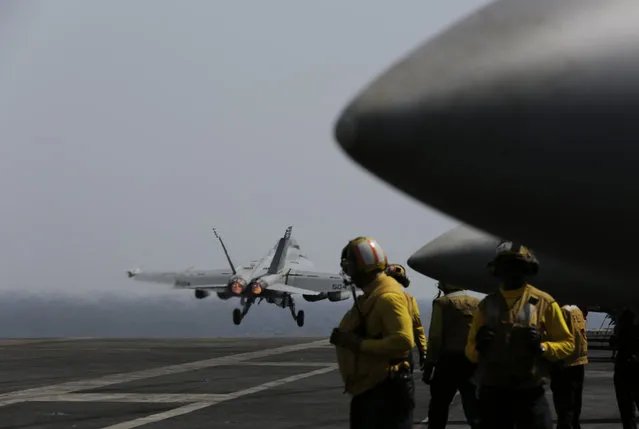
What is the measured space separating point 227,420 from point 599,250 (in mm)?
11294

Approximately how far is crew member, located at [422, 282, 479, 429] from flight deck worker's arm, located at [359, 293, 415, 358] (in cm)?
336

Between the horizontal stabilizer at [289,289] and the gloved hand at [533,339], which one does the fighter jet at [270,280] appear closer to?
the horizontal stabilizer at [289,289]

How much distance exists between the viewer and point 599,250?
3.88 metres

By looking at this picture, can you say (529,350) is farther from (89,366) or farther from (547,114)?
(89,366)

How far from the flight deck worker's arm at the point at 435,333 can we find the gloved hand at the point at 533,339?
3602 mm

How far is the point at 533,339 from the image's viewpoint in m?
7.45

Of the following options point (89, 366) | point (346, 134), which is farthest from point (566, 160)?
point (89, 366)

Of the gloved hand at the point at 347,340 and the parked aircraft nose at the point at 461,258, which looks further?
the parked aircraft nose at the point at 461,258

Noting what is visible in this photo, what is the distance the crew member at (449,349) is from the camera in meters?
11.0

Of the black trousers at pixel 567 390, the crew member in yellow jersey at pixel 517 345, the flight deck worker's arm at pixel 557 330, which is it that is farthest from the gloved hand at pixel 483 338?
the black trousers at pixel 567 390

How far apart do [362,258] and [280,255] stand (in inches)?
2686

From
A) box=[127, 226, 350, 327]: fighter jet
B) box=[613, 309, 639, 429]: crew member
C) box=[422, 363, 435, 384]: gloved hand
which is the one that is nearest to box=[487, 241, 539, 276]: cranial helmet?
box=[422, 363, 435, 384]: gloved hand

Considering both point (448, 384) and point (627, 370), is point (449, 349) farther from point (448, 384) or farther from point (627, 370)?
point (627, 370)

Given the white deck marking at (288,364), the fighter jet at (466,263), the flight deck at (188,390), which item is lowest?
the white deck marking at (288,364)
